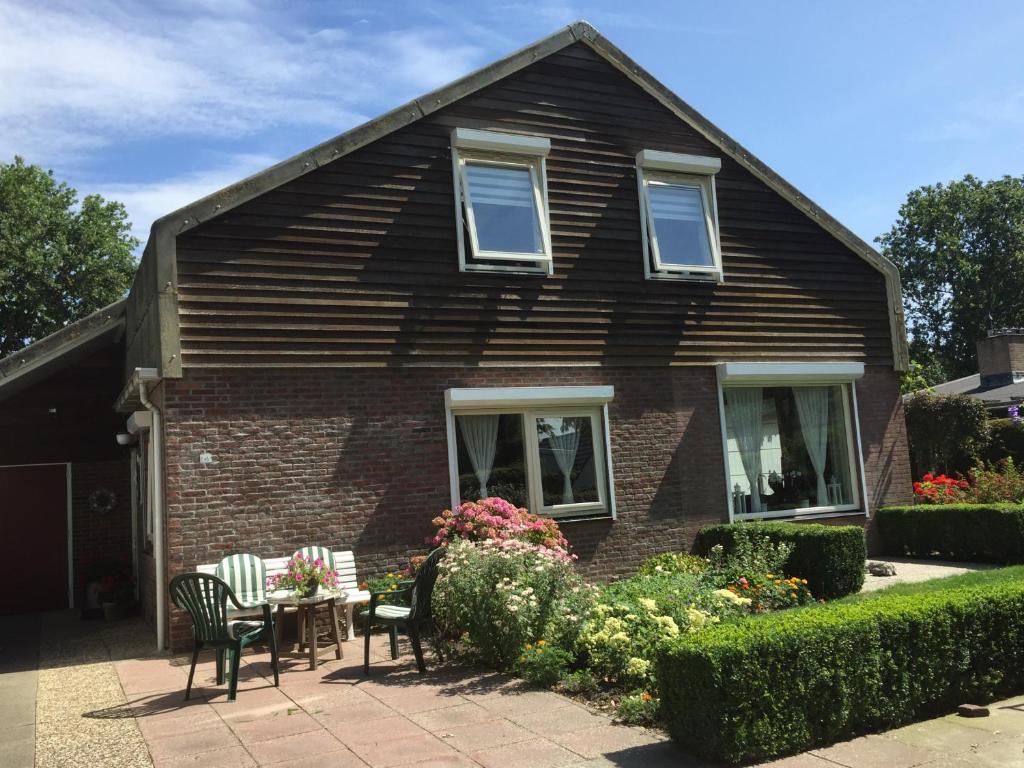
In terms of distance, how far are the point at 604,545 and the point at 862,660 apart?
5859mm

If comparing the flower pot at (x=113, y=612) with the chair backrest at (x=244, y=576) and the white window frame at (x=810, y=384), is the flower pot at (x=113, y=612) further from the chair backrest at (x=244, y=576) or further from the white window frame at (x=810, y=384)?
the white window frame at (x=810, y=384)

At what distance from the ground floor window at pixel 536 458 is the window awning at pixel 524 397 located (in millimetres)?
131

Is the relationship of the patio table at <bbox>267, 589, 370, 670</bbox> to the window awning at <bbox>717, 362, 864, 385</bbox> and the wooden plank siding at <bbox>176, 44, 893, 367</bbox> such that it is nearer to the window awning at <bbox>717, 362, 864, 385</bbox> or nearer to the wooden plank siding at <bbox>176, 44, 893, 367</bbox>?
the wooden plank siding at <bbox>176, 44, 893, 367</bbox>

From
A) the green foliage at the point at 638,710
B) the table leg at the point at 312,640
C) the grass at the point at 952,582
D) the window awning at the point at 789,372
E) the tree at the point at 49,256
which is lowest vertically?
the green foliage at the point at 638,710

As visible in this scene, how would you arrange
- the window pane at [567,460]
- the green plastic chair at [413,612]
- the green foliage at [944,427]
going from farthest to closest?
1. the green foliage at [944,427]
2. the window pane at [567,460]
3. the green plastic chair at [413,612]

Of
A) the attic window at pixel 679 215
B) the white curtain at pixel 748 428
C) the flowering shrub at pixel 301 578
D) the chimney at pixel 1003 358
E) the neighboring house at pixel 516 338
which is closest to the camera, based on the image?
→ the flowering shrub at pixel 301 578

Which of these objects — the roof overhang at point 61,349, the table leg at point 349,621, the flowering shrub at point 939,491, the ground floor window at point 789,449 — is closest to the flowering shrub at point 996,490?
the flowering shrub at point 939,491

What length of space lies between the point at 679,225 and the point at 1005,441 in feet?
37.4

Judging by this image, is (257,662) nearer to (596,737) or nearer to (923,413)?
(596,737)

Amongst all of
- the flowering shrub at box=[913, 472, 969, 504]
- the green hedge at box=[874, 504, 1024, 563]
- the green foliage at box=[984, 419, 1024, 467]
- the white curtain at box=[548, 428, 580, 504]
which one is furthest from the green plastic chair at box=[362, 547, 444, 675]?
the green foliage at box=[984, 419, 1024, 467]

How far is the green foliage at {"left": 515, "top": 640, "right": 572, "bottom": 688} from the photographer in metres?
6.94

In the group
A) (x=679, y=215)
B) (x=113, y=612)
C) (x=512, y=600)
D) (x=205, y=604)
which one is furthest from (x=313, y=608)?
(x=679, y=215)

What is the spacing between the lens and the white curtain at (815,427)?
1342 centimetres

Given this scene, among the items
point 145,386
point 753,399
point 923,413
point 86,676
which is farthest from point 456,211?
point 923,413
